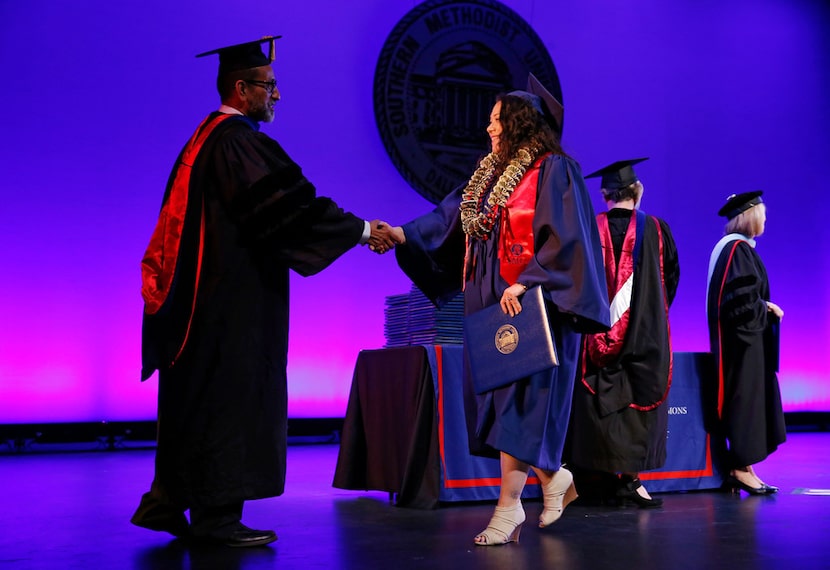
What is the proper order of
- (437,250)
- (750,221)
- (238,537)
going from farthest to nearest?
(750,221), (437,250), (238,537)

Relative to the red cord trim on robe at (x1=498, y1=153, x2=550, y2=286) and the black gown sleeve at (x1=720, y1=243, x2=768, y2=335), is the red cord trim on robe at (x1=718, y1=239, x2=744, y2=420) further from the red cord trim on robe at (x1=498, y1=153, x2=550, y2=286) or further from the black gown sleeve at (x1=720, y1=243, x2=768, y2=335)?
the red cord trim on robe at (x1=498, y1=153, x2=550, y2=286)

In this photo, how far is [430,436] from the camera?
3.82 meters

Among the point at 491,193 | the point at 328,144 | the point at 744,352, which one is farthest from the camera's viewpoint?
the point at 328,144

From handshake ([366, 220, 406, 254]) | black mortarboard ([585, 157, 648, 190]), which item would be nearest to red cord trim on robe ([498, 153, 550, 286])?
handshake ([366, 220, 406, 254])

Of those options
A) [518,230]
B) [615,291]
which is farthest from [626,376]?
[518,230]

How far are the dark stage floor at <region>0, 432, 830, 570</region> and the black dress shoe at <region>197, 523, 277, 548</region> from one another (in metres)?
0.04

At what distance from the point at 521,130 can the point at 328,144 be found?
4141 millimetres

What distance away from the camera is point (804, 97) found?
909 cm

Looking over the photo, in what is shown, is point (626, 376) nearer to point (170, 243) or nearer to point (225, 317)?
point (225, 317)

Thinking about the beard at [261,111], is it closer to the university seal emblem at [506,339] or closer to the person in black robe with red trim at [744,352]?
the university seal emblem at [506,339]

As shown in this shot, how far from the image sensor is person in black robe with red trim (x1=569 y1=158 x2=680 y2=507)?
3.89m

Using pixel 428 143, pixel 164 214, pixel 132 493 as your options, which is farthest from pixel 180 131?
pixel 164 214

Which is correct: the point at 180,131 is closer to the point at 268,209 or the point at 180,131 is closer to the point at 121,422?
the point at 121,422

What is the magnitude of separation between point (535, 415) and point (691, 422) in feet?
6.00
